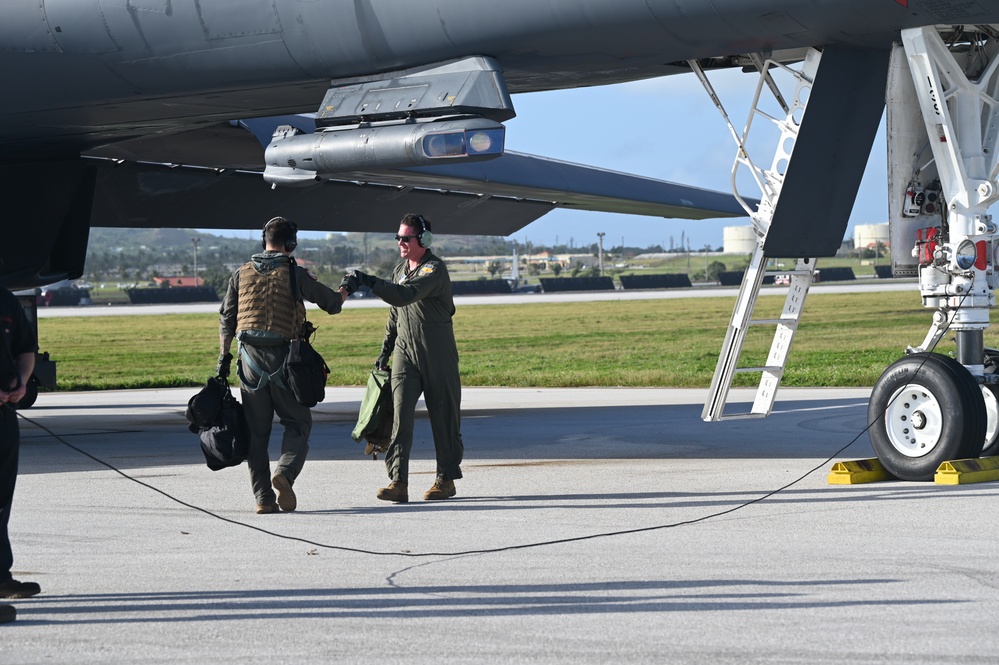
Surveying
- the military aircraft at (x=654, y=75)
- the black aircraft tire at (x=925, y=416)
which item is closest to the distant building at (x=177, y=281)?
the military aircraft at (x=654, y=75)

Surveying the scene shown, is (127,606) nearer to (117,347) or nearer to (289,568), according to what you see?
(289,568)

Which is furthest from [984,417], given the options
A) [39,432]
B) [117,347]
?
[117,347]

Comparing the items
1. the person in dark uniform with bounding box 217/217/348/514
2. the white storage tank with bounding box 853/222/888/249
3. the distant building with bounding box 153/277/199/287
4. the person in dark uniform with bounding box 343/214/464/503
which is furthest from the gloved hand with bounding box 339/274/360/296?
the white storage tank with bounding box 853/222/888/249

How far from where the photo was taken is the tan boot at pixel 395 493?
891cm

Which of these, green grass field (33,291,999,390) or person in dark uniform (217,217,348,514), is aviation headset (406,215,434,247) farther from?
green grass field (33,291,999,390)

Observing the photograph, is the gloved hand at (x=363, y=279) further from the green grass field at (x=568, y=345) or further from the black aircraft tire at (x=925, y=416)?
the green grass field at (x=568, y=345)

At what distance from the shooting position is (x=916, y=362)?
905cm

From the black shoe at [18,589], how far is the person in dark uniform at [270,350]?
2.63 meters

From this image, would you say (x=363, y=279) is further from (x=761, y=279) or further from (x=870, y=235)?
(x=870, y=235)

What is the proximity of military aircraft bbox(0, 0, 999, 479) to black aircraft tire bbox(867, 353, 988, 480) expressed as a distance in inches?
0.6

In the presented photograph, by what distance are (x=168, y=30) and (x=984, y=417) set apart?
6.91 metres

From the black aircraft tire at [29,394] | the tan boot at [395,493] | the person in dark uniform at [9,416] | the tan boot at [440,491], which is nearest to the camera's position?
the person in dark uniform at [9,416]

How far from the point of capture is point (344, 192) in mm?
18672

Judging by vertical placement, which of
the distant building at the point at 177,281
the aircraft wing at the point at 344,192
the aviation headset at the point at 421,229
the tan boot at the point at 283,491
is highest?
the distant building at the point at 177,281
